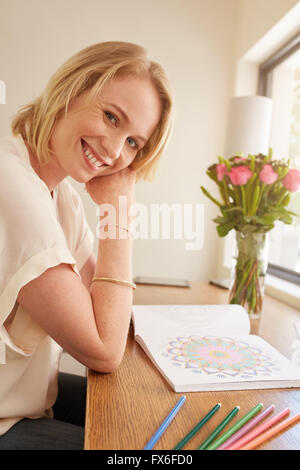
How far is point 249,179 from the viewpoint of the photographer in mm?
1047

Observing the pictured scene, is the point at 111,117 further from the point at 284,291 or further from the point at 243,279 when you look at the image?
the point at 284,291

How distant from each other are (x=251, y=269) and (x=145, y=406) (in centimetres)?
61

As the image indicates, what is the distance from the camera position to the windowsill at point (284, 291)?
1336mm

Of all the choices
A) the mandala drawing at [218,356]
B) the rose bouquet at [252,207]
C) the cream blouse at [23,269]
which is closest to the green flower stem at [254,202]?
the rose bouquet at [252,207]

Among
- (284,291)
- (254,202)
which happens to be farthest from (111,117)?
(284,291)

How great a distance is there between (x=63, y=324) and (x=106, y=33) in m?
1.82

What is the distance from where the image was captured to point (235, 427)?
1.60ft

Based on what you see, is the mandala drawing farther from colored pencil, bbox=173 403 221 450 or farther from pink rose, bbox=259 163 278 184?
pink rose, bbox=259 163 278 184

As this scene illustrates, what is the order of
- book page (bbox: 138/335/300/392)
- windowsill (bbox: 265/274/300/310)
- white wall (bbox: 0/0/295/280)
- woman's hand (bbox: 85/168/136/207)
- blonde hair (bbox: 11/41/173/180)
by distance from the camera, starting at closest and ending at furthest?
book page (bbox: 138/335/300/392), blonde hair (bbox: 11/41/173/180), woman's hand (bbox: 85/168/136/207), windowsill (bbox: 265/274/300/310), white wall (bbox: 0/0/295/280)

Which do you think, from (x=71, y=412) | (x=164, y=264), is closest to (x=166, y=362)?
(x=71, y=412)

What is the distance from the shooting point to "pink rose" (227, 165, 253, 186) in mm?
1021

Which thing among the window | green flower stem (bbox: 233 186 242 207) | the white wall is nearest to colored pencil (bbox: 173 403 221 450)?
green flower stem (bbox: 233 186 242 207)

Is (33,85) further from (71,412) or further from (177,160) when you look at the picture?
(71,412)

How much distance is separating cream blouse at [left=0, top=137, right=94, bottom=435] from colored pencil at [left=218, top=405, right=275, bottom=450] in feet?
1.17
